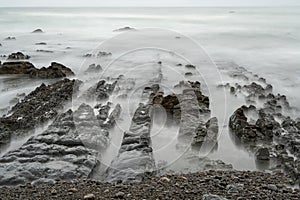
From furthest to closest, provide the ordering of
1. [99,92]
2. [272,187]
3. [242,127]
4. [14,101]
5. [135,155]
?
[99,92]
[14,101]
[242,127]
[135,155]
[272,187]

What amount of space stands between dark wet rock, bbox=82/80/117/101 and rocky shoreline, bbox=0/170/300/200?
4957 mm

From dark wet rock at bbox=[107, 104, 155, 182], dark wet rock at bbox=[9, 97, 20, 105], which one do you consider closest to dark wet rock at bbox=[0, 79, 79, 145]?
dark wet rock at bbox=[9, 97, 20, 105]

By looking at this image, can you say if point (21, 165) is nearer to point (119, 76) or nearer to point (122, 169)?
point (122, 169)

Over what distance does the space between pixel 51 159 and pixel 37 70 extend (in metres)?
8.69

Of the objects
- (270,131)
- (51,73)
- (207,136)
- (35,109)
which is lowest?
(207,136)

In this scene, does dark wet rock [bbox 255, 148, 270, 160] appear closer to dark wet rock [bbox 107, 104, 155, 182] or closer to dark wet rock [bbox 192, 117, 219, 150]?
dark wet rock [bbox 192, 117, 219, 150]

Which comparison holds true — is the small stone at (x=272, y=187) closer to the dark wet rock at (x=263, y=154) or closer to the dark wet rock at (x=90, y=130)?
the dark wet rock at (x=263, y=154)

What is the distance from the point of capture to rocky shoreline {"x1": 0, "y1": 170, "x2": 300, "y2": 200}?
14.6 ft

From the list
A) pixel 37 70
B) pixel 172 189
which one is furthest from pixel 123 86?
pixel 172 189

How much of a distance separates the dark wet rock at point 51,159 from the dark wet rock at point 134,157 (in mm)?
402

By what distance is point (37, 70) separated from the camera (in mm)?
13914

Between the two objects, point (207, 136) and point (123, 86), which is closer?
point (207, 136)

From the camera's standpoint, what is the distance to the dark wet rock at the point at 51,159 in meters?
5.38

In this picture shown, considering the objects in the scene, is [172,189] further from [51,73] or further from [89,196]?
[51,73]
